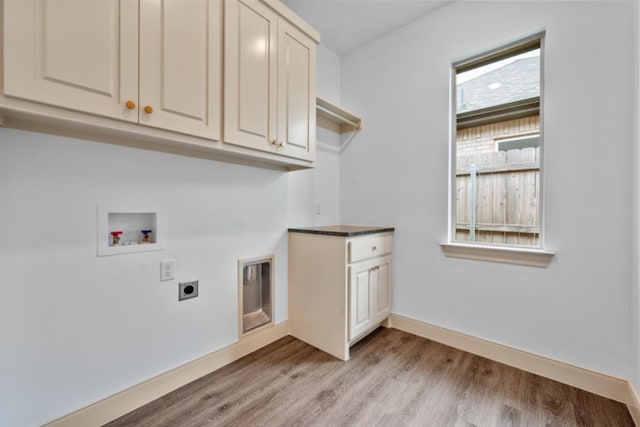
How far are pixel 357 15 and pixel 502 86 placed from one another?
1297 millimetres

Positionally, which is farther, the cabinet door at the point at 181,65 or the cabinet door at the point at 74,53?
the cabinet door at the point at 181,65

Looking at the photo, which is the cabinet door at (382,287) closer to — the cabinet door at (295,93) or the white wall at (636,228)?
the cabinet door at (295,93)

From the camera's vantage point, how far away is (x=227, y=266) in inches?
72.3

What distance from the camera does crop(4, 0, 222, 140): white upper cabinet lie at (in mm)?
900

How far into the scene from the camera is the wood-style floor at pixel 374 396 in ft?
4.42

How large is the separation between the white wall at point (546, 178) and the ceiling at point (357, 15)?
0.33 ft

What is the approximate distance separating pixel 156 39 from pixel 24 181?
82cm

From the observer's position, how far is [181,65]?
128cm

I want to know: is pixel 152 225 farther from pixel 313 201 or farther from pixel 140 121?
pixel 313 201

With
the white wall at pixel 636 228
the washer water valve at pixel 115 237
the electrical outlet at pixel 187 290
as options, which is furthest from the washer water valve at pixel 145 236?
the white wall at pixel 636 228


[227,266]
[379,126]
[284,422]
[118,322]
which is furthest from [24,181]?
[379,126]

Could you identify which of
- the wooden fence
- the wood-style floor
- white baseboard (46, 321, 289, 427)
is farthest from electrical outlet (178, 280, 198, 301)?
the wooden fence

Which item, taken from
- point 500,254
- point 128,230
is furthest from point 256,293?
point 500,254

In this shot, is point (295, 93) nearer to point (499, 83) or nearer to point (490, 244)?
point (499, 83)
